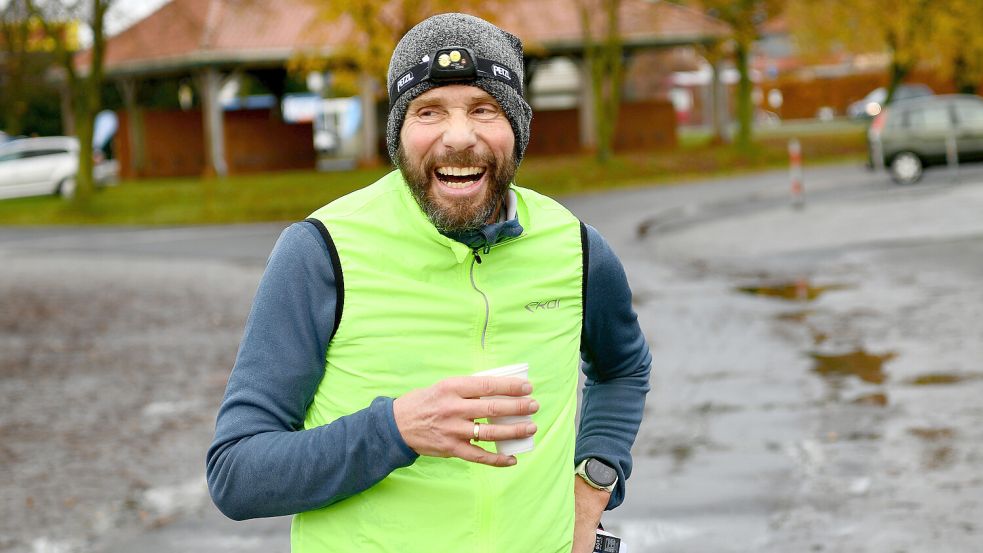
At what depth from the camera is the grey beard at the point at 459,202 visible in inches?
93.0

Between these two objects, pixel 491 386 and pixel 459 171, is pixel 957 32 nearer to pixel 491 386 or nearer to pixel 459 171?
pixel 459 171

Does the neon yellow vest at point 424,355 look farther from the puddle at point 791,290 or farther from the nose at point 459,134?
the puddle at point 791,290

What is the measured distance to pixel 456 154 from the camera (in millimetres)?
2350

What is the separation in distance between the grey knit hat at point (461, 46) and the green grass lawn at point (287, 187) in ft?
89.8

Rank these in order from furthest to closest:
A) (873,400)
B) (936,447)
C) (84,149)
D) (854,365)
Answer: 1. (84,149)
2. (854,365)
3. (873,400)
4. (936,447)

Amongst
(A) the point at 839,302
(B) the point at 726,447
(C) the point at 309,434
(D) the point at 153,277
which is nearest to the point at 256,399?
(C) the point at 309,434

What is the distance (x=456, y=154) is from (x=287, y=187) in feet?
110

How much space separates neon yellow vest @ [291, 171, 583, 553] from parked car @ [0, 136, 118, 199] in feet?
130

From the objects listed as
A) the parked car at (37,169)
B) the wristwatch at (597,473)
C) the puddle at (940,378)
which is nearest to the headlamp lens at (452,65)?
the wristwatch at (597,473)

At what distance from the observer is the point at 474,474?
2369 mm

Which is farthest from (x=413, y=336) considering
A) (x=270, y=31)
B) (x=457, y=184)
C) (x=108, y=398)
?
(x=270, y=31)

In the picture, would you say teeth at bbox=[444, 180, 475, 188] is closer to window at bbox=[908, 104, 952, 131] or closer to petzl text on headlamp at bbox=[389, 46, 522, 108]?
petzl text on headlamp at bbox=[389, 46, 522, 108]

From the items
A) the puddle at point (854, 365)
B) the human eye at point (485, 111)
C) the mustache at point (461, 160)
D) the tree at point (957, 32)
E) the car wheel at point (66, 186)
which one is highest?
the tree at point (957, 32)

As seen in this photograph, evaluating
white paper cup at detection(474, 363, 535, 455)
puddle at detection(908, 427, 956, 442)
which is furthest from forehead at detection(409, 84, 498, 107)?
puddle at detection(908, 427, 956, 442)
